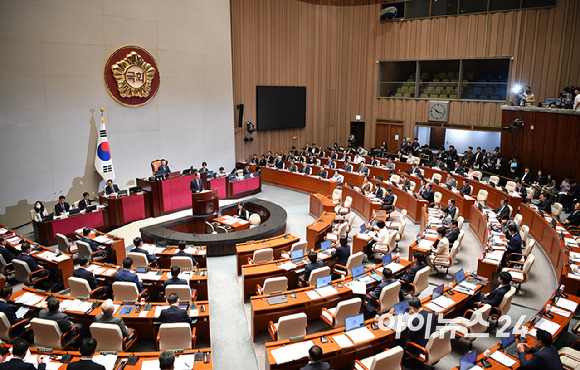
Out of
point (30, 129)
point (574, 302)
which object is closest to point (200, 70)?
point (30, 129)

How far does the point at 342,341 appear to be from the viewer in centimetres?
579

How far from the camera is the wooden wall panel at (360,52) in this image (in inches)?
729

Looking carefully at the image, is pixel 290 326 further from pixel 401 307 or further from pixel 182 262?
pixel 182 262

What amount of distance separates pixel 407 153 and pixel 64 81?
622 inches

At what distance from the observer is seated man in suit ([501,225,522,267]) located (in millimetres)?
9109

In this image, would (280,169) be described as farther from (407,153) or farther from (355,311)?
(355,311)

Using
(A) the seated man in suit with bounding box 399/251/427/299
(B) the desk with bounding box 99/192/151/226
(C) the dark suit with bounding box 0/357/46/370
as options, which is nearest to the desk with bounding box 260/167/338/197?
(B) the desk with bounding box 99/192/151/226

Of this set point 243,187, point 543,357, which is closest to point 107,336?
point 543,357

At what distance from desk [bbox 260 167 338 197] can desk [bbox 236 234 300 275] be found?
6.49 metres

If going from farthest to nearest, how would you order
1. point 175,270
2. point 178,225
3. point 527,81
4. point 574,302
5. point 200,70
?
1. point 527,81
2. point 200,70
3. point 178,225
4. point 175,270
5. point 574,302

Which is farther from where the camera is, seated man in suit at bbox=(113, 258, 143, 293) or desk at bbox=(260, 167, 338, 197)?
desk at bbox=(260, 167, 338, 197)

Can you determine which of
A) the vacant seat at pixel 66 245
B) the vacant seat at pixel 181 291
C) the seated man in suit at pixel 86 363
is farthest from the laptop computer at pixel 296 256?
the vacant seat at pixel 66 245

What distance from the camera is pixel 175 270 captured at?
23.6ft

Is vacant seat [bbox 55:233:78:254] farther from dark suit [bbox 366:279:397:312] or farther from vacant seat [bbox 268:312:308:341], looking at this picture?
dark suit [bbox 366:279:397:312]
